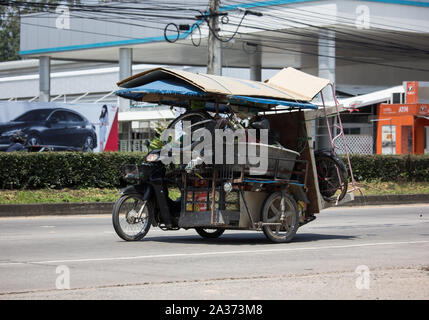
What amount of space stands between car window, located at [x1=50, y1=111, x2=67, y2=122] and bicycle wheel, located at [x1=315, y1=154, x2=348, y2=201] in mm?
18264

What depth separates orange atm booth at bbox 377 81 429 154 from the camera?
31.9m

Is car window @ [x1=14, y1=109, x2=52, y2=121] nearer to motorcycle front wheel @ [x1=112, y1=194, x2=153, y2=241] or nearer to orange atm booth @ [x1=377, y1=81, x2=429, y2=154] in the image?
orange atm booth @ [x1=377, y1=81, x2=429, y2=154]

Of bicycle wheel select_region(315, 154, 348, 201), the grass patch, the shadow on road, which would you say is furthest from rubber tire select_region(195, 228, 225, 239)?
the grass patch

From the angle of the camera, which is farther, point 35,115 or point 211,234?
point 35,115

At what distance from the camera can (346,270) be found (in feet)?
28.9

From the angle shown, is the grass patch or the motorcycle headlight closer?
the motorcycle headlight

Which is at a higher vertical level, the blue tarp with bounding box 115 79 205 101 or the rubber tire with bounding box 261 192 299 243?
the blue tarp with bounding box 115 79 205 101

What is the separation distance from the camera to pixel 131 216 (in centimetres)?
1141

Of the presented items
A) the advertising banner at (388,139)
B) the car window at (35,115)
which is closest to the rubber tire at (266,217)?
the car window at (35,115)

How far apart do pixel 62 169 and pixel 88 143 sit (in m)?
8.63

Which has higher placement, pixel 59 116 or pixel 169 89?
pixel 59 116

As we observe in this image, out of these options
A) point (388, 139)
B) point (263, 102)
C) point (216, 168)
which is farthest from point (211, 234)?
point (388, 139)

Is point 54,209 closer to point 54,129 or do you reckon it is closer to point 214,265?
point 54,129
